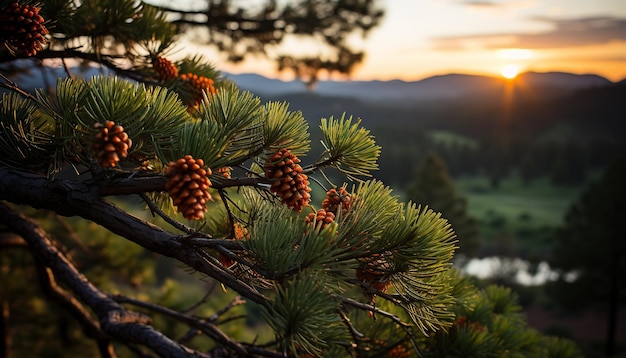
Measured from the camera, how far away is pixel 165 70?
2.11m

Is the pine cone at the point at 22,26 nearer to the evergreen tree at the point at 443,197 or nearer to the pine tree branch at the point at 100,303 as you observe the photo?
the pine tree branch at the point at 100,303

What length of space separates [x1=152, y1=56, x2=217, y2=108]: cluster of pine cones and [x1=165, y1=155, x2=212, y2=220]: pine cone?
916 mm

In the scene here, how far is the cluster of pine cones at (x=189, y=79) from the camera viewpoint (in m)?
2.07

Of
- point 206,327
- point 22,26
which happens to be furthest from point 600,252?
point 22,26

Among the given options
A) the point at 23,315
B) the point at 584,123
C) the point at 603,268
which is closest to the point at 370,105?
the point at 584,123

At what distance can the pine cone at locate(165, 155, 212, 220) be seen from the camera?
117 cm

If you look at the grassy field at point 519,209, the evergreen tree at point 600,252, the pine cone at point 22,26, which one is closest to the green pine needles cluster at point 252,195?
the pine cone at point 22,26

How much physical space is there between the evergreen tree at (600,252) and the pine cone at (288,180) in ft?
68.2

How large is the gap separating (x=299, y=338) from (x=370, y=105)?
115 metres

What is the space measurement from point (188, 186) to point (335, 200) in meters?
0.51

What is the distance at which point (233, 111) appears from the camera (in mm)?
1422

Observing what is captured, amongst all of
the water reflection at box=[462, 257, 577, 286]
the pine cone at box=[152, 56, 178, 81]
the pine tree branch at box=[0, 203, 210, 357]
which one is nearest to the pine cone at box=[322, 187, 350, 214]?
the pine tree branch at box=[0, 203, 210, 357]

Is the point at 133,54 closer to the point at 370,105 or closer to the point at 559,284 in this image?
the point at 559,284

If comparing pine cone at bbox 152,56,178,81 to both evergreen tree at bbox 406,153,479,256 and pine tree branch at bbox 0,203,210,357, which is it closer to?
pine tree branch at bbox 0,203,210,357
